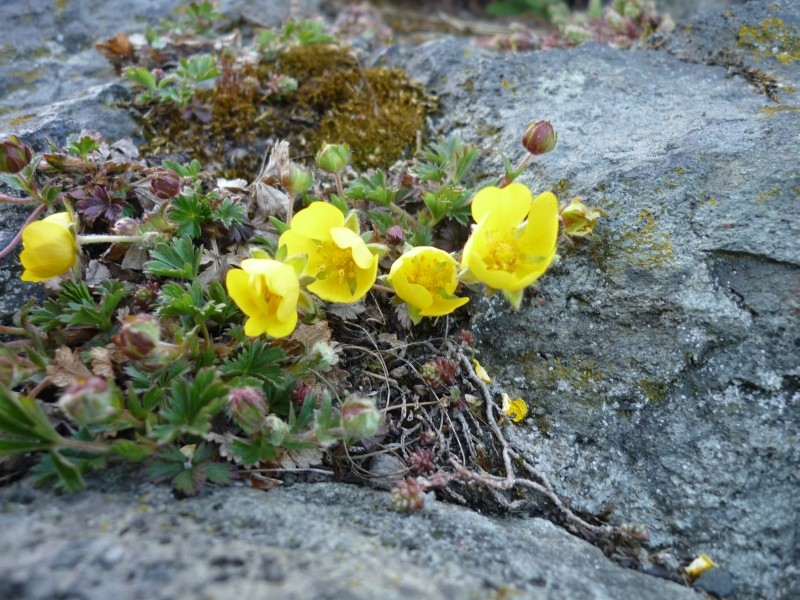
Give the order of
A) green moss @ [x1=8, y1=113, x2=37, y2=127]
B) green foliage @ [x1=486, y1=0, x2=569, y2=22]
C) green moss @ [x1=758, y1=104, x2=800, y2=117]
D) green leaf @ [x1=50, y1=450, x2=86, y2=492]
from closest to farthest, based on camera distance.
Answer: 1. green leaf @ [x1=50, y1=450, x2=86, y2=492]
2. green moss @ [x1=758, y1=104, x2=800, y2=117]
3. green moss @ [x1=8, y1=113, x2=37, y2=127]
4. green foliage @ [x1=486, y1=0, x2=569, y2=22]

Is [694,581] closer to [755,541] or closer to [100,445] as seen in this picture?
[755,541]

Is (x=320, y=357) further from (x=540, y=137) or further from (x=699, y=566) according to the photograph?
(x=699, y=566)

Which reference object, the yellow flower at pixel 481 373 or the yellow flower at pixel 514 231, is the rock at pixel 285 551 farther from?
the yellow flower at pixel 514 231

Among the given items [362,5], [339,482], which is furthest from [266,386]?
[362,5]

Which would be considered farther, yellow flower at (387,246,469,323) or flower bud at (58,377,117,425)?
yellow flower at (387,246,469,323)

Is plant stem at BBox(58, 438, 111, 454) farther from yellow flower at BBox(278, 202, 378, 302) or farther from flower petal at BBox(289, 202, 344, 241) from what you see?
flower petal at BBox(289, 202, 344, 241)

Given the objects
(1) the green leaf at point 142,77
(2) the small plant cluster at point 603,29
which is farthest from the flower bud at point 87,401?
(2) the small plant cluster at point 603,29

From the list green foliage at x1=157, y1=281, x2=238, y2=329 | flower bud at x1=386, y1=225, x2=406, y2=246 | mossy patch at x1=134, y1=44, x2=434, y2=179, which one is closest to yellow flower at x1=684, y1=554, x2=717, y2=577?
flower bud at x1=386, y1=225, x2=406, y2=246
